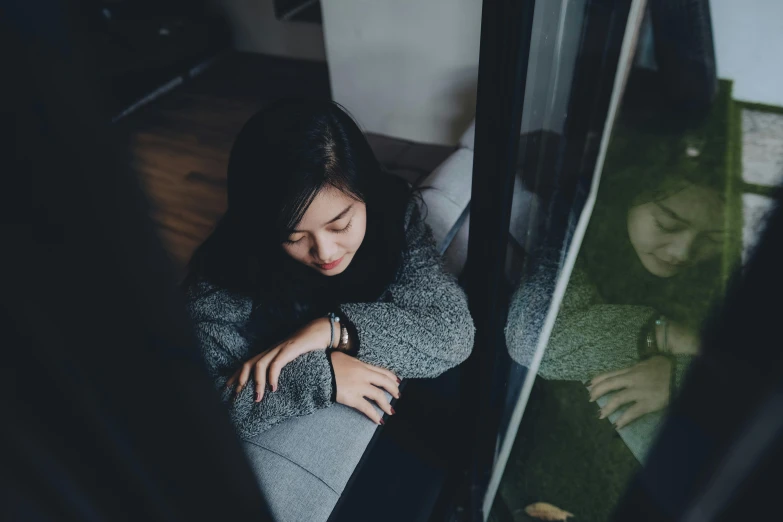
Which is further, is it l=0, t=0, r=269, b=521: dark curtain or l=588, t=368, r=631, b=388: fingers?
l=588, t=368, r=631, b=388: fingers

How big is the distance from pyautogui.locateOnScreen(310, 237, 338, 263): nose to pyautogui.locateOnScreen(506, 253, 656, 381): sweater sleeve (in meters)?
0.33

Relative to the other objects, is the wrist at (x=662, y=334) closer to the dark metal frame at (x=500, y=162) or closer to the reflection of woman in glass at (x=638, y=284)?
the reflection of woman in glass at (x=638, y=284)

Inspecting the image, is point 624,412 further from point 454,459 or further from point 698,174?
point 698,174

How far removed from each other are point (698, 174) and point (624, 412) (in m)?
0.61

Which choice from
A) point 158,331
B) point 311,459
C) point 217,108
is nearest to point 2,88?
point 158,331

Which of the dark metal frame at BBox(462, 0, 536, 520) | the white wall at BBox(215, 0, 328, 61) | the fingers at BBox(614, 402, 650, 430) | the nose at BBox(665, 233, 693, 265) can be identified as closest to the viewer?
the dark metal frame at BBox(462, 0, 536, 520)

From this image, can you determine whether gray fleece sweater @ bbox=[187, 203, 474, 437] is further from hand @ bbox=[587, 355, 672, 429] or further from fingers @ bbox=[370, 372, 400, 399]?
hand @ bbox=[587, 355, 672, 429]

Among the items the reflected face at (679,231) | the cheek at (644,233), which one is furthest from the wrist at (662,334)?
the cheek at (644,233)

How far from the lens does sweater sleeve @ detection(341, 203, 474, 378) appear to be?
854 millimetres

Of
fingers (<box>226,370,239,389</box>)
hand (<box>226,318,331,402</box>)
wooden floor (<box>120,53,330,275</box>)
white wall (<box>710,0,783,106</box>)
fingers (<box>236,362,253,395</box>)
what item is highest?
white wall (<box>710,0,783,106</box>)

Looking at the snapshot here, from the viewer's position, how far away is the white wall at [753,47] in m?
0.87

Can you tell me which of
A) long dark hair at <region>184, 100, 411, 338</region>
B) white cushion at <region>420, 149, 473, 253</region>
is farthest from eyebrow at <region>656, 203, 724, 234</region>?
long dark hair at <region>184, 100, 411, 338</region>

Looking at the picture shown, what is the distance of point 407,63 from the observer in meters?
2.08

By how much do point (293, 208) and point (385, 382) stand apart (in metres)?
0.32
